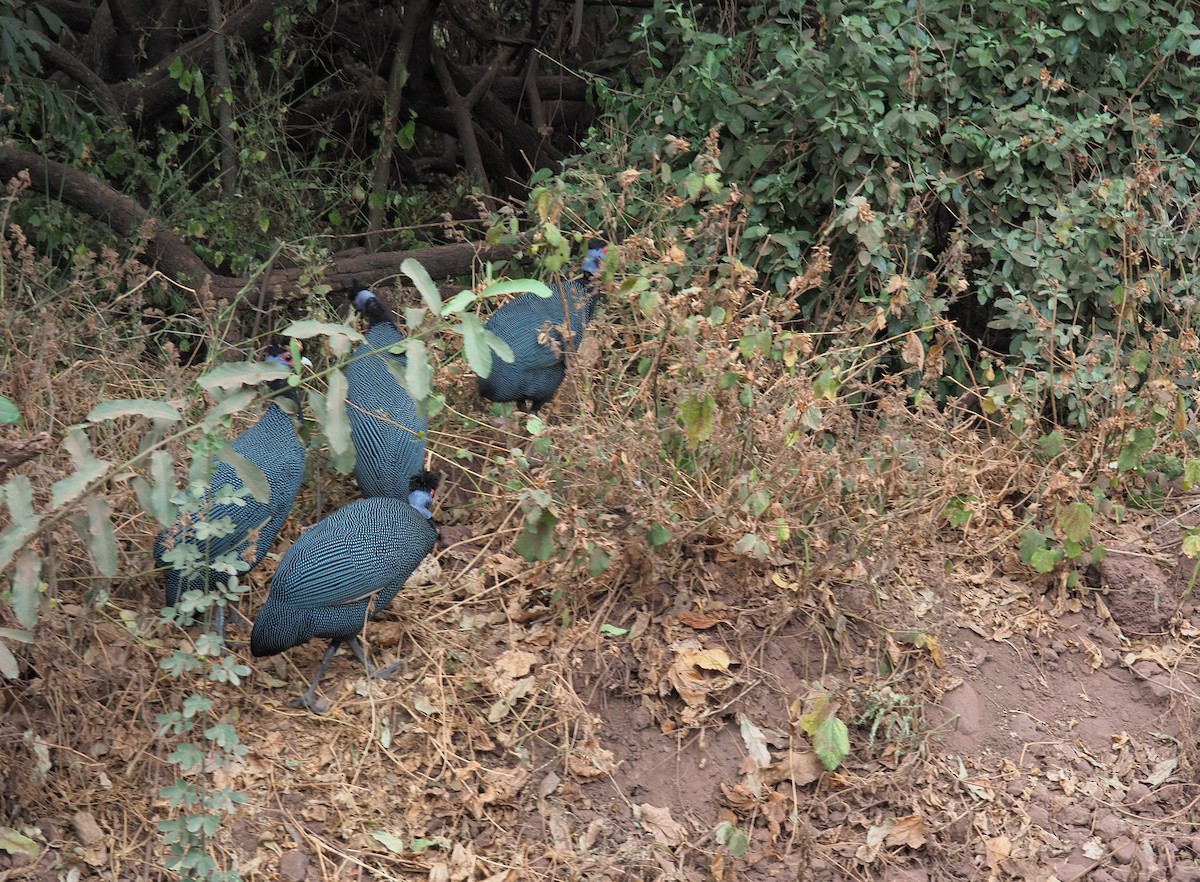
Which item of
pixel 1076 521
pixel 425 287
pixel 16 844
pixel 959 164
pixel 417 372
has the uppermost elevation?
pixel 425 287

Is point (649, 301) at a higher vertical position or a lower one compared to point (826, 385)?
higher

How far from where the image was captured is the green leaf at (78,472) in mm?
2443

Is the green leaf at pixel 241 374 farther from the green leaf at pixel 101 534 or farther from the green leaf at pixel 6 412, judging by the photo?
the green leaf at pixel 6 412

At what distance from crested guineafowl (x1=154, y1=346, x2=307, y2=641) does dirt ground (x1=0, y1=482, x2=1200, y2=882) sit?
0.18m

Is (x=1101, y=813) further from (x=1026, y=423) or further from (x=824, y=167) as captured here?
(x=824, y=167)

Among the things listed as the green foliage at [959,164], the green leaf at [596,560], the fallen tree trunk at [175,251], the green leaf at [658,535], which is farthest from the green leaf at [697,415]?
the fallen tree trunk at [175,251]

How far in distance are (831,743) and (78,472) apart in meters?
2.01

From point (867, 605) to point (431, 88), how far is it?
169 inches

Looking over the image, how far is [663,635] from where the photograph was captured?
3760 mm

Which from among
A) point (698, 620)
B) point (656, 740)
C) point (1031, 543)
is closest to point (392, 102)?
point (698, 620)

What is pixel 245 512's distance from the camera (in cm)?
360

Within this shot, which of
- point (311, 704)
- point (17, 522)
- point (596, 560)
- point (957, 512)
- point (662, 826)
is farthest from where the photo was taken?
point (957, 512)

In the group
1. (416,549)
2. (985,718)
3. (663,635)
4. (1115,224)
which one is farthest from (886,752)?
(1115,224)

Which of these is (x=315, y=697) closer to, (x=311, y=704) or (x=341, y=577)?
(x=311, y=704)
